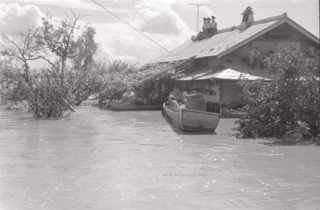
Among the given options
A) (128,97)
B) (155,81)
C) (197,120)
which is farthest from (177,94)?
(197,120)

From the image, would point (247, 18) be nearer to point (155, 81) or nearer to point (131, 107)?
point (155, 81)

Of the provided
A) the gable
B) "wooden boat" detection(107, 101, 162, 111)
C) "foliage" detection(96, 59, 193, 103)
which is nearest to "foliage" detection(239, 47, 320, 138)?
the gable

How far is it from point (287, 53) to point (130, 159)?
734 centimetres

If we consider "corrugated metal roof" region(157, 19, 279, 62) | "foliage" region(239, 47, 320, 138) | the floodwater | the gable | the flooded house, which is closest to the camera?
the floodwater

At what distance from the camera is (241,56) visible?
26.6 m

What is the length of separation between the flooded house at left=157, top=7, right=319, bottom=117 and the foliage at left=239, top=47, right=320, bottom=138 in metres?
6.81

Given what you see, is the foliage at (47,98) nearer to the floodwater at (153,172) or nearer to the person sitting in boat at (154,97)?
the floodwater at (153,172)

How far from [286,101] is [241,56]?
11426mm

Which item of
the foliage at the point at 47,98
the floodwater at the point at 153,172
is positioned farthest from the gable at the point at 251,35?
the floodwater at the point at 153,172

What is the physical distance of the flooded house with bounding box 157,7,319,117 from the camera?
24.2m

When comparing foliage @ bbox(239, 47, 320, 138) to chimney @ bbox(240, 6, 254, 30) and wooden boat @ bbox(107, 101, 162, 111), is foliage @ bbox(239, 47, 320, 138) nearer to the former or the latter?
chimney @ bbox(240, 6, 254, 30)

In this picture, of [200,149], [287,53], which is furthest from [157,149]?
[287,53]

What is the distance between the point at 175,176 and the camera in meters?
9.81

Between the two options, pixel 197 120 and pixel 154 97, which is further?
pixel 154 97
